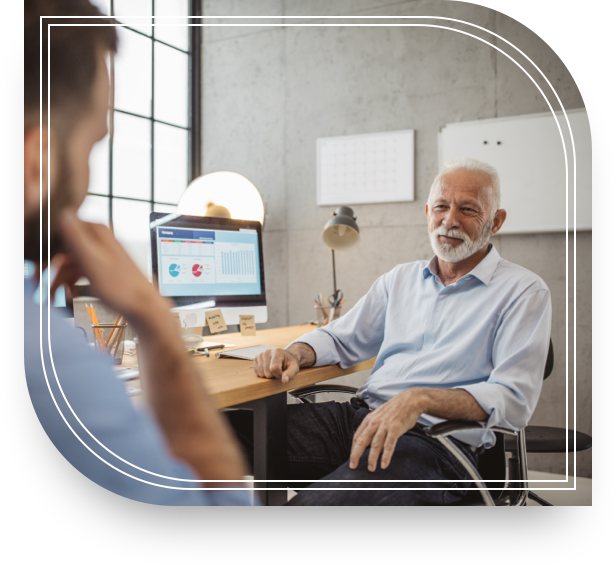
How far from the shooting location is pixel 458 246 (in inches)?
43.4

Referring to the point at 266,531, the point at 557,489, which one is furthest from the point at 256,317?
the point at 557,489

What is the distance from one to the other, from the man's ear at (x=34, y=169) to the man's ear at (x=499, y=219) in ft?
3.05

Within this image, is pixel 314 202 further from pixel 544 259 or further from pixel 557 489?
pixel 557 489

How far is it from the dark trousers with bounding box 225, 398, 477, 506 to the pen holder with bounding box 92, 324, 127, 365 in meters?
0.43

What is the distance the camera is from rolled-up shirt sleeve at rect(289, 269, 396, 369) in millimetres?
1379

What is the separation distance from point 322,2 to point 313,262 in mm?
1538

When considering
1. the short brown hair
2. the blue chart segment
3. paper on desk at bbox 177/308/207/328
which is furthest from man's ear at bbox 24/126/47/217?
the blue chart segment

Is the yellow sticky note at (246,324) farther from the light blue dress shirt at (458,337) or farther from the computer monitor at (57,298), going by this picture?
the computer monitor at (57,298)

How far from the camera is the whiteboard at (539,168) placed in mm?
786

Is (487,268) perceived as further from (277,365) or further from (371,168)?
(371,168)

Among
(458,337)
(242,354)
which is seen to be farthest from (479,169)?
(242,354)

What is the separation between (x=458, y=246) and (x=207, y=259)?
0.92 m

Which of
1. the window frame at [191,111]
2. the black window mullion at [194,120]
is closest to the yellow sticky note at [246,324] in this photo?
the window frame at [191,111]

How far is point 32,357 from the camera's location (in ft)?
1.49
